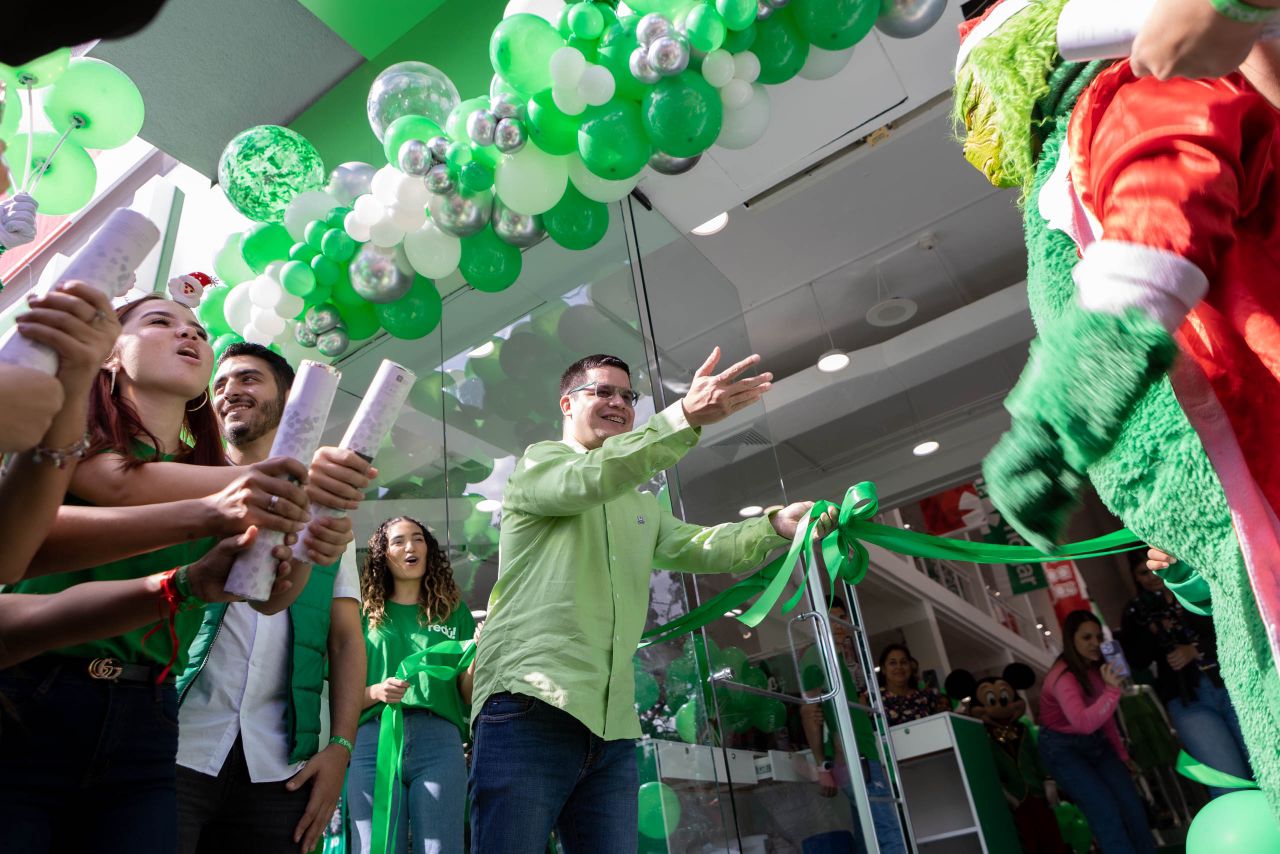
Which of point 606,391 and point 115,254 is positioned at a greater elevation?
point 606,391

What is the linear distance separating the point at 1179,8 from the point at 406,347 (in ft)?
11.8

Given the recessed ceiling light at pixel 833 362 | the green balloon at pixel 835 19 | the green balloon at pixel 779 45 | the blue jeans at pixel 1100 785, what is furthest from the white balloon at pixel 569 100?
the recessed ceiling light at pixel 833 362

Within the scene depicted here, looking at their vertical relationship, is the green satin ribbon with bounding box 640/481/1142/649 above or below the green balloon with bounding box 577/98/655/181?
below

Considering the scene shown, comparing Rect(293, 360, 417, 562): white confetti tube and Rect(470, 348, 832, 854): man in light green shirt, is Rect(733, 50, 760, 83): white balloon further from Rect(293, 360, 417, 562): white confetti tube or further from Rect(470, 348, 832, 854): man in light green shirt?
Rect(293, 360, 417, 562): white confetti tube

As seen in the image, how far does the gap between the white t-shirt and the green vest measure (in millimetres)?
14

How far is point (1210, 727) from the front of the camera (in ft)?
10.6

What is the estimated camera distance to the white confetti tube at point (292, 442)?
3.90 ft

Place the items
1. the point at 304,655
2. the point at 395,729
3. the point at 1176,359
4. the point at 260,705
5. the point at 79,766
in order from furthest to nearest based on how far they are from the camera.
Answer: the point at 395,729
the point at 304,655
the point at 260,705
the point at 79,766
the point at 1176,359

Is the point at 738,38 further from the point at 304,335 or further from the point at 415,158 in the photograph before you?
the point at 304,335

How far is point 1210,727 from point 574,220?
8.87ft

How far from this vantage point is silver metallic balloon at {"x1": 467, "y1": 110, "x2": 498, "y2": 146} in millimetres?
2752

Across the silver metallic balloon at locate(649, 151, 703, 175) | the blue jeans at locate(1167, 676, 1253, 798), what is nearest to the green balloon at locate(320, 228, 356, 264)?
the silver metallic balloon at locate(649, 151, 703, 175)

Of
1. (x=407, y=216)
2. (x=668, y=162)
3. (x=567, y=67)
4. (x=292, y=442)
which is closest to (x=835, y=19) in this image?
(x=668, y=162)

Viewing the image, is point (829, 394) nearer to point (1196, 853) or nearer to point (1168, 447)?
point (1196, 853)
